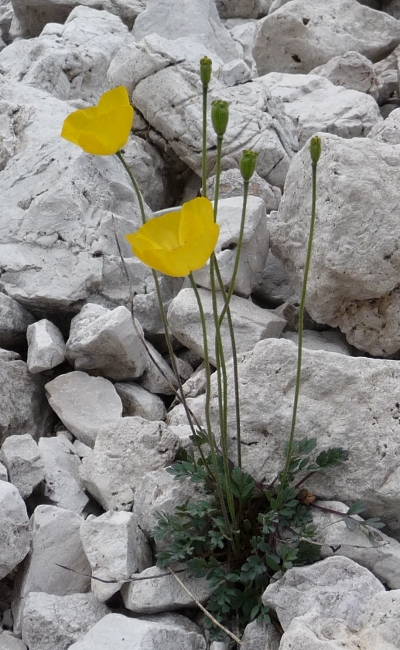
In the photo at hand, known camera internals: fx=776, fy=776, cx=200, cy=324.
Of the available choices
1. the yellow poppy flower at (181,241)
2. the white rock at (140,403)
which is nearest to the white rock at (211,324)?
the white rock at (140,403)

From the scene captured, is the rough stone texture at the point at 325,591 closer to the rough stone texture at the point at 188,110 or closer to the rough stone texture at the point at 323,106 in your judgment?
the rough stone texture at the point at 188,110

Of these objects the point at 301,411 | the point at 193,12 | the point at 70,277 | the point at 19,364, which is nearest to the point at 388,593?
the point at 301,411

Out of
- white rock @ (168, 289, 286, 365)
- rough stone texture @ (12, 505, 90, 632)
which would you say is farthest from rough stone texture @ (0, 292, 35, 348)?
rough stone texture @ (12, 505, 90, 632)

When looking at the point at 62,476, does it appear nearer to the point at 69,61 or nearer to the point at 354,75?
the point at 69,61

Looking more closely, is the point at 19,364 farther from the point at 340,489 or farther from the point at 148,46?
the point at 148,46

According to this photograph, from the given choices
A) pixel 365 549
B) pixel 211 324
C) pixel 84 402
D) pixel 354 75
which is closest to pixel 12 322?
pixel 84 402

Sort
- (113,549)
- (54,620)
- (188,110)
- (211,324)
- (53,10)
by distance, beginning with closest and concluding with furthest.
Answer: (54,620) → (113,549) → (211,324) → (188,110) → (53,10)

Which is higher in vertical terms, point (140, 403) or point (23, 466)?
point (23, 466)
